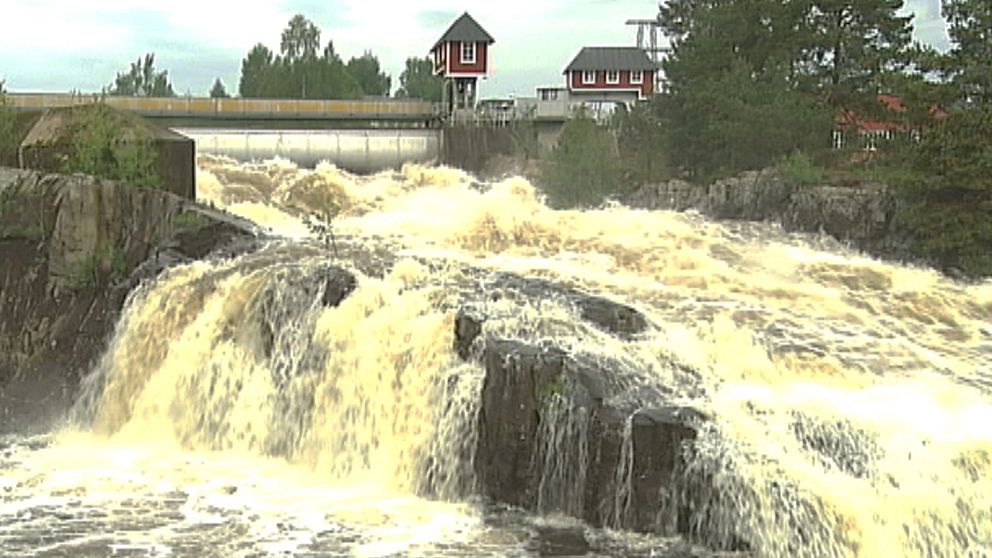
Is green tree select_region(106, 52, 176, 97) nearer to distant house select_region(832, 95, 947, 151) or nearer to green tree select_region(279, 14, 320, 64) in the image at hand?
green tree select_region(279, 14, 320, 64)

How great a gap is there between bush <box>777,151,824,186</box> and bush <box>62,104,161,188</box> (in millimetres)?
15394

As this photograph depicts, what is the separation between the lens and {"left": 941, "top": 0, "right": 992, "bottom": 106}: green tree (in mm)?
23734

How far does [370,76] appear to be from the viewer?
10169 centimetres

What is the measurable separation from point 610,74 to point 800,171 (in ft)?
108

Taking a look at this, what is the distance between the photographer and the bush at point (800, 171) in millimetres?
26812

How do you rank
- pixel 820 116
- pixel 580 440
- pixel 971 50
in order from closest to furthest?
pixel 580 440 → pixel 971 50 → pixel 820 116

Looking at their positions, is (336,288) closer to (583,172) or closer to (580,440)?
(580,440)

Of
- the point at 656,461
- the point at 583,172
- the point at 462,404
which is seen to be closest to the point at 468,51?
the point at 583,172

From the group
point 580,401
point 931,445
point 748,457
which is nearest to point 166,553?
point 580,401

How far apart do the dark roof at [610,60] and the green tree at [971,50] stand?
33.2 m

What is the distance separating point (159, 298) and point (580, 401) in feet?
26.2

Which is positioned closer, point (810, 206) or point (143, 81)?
point (810, 206)

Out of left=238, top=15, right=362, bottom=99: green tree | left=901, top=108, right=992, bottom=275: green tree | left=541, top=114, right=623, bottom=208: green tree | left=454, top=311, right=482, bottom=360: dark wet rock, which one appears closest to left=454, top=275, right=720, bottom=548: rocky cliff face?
left=454, top=311, right=482, bottom=360: dark wet rock

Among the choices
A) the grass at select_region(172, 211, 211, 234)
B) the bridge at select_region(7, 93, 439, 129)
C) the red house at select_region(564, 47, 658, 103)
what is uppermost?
the red house at select_region(564, 47, 658, 103)
